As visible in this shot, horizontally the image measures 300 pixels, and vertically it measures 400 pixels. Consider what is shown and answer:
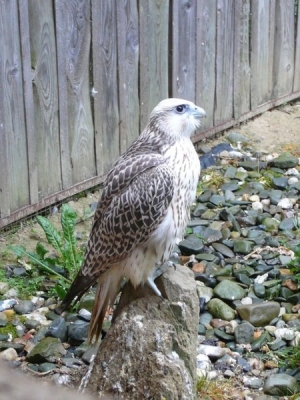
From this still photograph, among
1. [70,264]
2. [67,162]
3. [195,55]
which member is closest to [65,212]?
[70,264]

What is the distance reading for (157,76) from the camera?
5.83 m

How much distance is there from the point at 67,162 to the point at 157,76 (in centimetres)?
124

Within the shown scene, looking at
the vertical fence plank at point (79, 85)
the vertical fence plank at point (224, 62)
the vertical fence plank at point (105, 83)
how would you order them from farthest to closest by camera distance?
the vertical fence plank at point (224, 62)
the vertical fence plank at point (105, 83)
the vertical fence plank at point (79, 85)

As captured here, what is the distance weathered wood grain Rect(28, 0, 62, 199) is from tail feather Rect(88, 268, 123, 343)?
1738 millimetres

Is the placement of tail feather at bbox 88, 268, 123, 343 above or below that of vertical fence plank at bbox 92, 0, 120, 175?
below

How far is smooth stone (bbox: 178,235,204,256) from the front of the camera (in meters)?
4.69

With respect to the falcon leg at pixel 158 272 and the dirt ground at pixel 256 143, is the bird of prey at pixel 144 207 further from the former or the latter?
the dirt ground at pixel 256 143

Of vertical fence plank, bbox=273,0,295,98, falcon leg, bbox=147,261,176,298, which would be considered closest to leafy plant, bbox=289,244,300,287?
falcon leg, bbox=147,261,176,298

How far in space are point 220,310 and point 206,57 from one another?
121 inches

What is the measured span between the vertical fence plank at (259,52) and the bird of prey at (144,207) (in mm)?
3842

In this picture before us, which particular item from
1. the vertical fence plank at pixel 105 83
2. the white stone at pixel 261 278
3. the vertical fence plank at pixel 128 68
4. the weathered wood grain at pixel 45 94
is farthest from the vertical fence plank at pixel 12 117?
the white stone at pixel 261 278

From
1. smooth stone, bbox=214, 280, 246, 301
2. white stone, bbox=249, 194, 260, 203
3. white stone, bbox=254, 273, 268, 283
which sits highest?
white stone, bbox=249, 194, 260, 203

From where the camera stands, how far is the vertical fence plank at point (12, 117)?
4449mm

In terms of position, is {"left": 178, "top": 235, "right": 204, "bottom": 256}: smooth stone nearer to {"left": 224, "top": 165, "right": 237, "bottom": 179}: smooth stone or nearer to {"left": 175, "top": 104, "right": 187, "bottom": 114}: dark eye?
{"left": 224, "top": 165, "right": 237, "bottom": 179}: smooth stone
